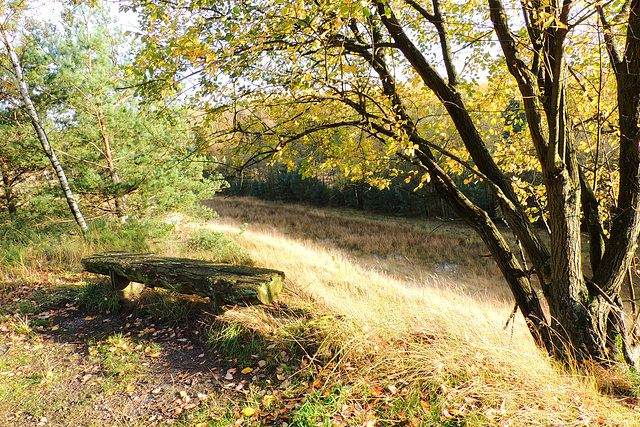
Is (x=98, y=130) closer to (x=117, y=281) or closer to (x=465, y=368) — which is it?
(x=117, y=281)

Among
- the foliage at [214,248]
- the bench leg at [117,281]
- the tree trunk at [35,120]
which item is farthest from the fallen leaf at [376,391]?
the tree trunk at [35,120]

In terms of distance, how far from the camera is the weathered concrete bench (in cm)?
355

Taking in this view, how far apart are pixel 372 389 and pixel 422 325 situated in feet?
3.27

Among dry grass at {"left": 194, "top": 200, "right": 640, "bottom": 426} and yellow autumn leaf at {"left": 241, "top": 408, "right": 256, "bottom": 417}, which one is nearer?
dry grass at {"left": 194, "top": 200, "right": 640, "bottom": 426}

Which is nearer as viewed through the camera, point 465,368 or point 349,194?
point 465,368

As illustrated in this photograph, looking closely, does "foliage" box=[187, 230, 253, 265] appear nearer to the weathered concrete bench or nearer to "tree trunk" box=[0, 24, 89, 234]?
the weathered concrete bench

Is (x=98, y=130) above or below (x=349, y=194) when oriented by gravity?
above

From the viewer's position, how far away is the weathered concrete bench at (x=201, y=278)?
3.55 metres

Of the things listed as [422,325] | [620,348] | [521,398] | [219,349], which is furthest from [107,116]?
[620,348]

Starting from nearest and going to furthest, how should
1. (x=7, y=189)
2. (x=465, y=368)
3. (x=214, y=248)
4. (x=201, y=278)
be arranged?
(x=465, y=368)
(x=201, y=278)
(x=214, y=248)
(x=7, y=189)

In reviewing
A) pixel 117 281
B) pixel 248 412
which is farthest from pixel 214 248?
pixel 248 412

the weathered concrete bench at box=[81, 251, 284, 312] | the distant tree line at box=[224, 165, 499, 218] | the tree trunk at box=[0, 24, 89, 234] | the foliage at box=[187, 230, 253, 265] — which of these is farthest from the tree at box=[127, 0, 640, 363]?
the distant tree line at box=[224, 165, 499, 218]

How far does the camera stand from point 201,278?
3.75m

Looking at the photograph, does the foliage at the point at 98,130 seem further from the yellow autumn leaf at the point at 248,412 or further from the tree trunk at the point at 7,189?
the yellow autumn leaf at the point at 248,412
